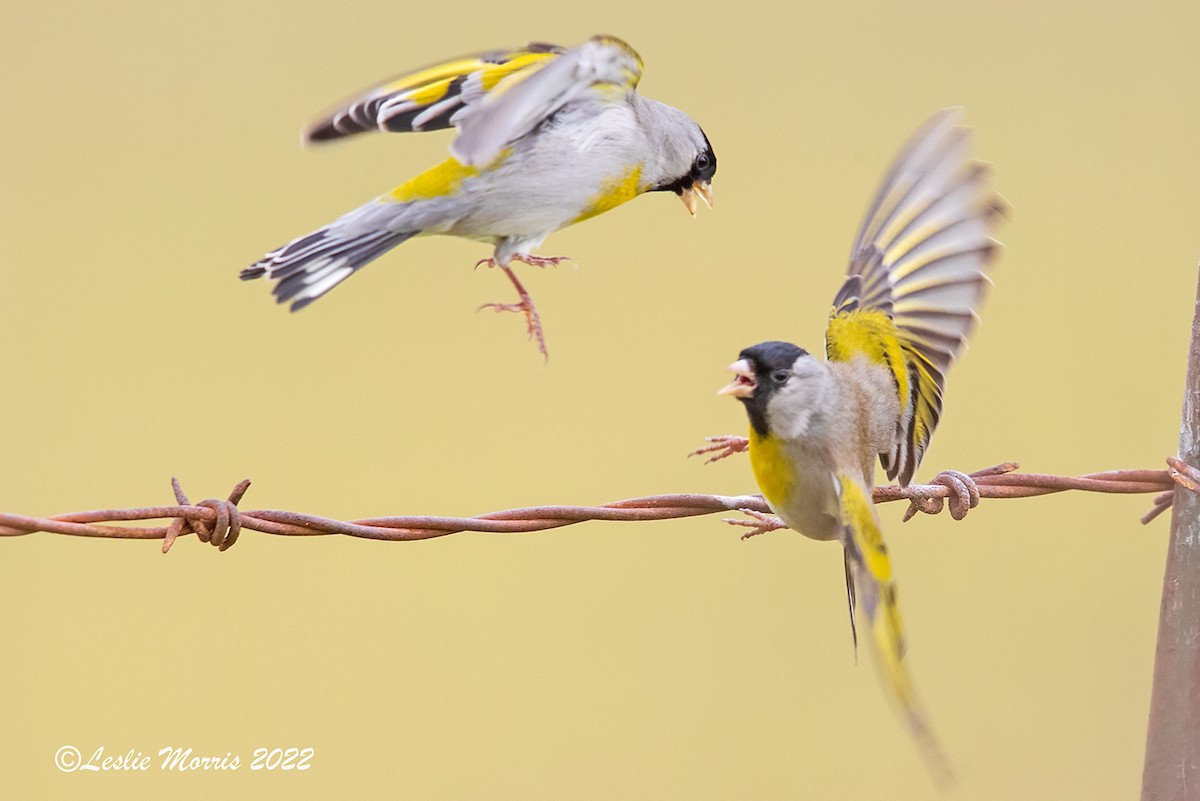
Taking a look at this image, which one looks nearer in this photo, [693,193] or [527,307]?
[527,307]

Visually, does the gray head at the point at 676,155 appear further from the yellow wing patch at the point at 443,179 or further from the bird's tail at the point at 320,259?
the bird's tail at the point at 320,259

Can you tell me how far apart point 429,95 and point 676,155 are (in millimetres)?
Answer: 770

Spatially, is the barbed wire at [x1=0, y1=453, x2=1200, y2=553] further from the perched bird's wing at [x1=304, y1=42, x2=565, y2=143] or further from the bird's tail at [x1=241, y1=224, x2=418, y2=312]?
the perched bird's wing at [x1=304, y1=42, x2=565, y2=143]

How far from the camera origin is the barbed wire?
2432 millimetres

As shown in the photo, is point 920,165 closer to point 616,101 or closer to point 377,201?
point 616,101

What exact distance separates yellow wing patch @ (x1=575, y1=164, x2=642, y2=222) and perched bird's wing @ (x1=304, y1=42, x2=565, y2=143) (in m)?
0.33

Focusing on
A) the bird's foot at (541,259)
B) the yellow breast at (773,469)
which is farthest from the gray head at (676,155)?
the yellow breast at (773,469)

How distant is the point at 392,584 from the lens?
5742 mm

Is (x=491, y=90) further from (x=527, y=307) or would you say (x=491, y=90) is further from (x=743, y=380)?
(x=743, y=380)

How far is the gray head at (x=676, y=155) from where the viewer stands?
3523 millimetres

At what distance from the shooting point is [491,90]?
3117mm

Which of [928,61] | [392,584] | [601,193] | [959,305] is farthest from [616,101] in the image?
[928,61]

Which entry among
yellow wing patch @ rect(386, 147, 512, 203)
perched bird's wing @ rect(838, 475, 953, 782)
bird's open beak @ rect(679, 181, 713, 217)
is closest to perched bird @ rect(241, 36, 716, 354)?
yellow wing patch @ rect(386, 147, 512, 203)

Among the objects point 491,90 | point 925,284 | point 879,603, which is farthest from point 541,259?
point 879,603
